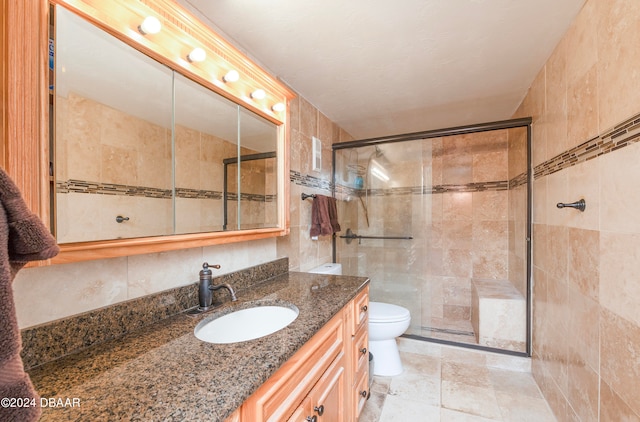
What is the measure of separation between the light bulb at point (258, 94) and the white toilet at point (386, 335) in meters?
1.33

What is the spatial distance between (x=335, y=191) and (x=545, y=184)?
5.32 feet

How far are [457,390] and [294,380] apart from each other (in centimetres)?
159

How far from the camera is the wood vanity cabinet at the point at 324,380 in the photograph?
0.75 metres

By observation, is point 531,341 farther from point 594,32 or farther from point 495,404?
point 594,32

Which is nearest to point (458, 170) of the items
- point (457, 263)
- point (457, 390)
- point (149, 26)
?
point (457, 263)

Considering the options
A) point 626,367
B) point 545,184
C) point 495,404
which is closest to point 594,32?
point 545,184

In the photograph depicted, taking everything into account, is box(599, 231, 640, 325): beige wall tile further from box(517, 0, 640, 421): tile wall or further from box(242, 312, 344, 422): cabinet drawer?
box(242, 312, 344, 422): cabinet drawer

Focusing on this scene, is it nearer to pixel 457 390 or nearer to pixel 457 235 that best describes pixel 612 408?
pixel 457 390

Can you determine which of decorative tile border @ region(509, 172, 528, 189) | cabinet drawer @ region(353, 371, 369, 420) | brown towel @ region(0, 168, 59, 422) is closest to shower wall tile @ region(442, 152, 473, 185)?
decorative tile border @ region(509, 172, 528, 189)

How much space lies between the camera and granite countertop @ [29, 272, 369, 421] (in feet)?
1.86

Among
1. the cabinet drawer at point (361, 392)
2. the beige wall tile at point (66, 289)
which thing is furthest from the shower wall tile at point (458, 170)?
the beige wall tile at point (66, 289)

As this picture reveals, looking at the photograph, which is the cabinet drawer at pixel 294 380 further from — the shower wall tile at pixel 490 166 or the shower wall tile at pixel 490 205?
the shower wall tile at pixel 490 166

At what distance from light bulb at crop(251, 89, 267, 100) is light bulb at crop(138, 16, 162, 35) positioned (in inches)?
22.4

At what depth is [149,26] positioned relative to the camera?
0.97m
